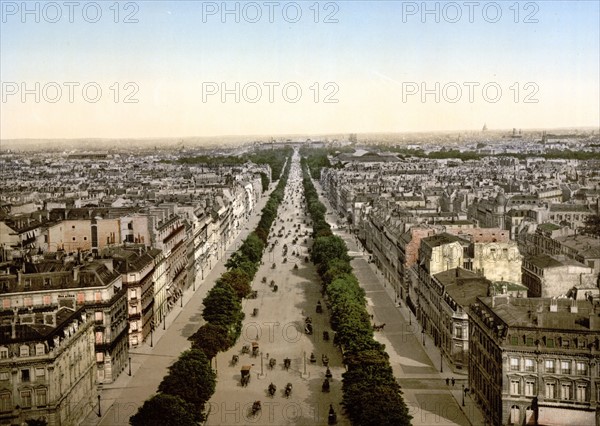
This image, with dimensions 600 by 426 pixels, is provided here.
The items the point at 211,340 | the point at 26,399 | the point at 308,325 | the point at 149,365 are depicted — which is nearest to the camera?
the point at 26,399

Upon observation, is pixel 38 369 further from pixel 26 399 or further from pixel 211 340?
pixel 211 340

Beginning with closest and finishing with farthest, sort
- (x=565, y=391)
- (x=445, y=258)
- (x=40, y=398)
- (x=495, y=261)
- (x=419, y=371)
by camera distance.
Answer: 1. (x=40, y=398)
2. (x=565, y=391)
3. (x=419, y=371)
4. (x=445, y=258)
5. (x=495, y=261)

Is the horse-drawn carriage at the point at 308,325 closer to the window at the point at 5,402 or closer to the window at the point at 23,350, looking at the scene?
the window at the point at 23,350

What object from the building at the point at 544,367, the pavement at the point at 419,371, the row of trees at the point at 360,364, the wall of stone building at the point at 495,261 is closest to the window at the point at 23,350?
the row of trees at the point at 360,364

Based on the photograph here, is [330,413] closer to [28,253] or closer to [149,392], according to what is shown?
[149,392]

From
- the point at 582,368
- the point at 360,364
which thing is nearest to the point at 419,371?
the point at 360,364

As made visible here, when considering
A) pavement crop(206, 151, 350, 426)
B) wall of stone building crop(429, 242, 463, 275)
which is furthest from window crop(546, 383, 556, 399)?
wall of stone building crop(429, 242, 463, 275)
